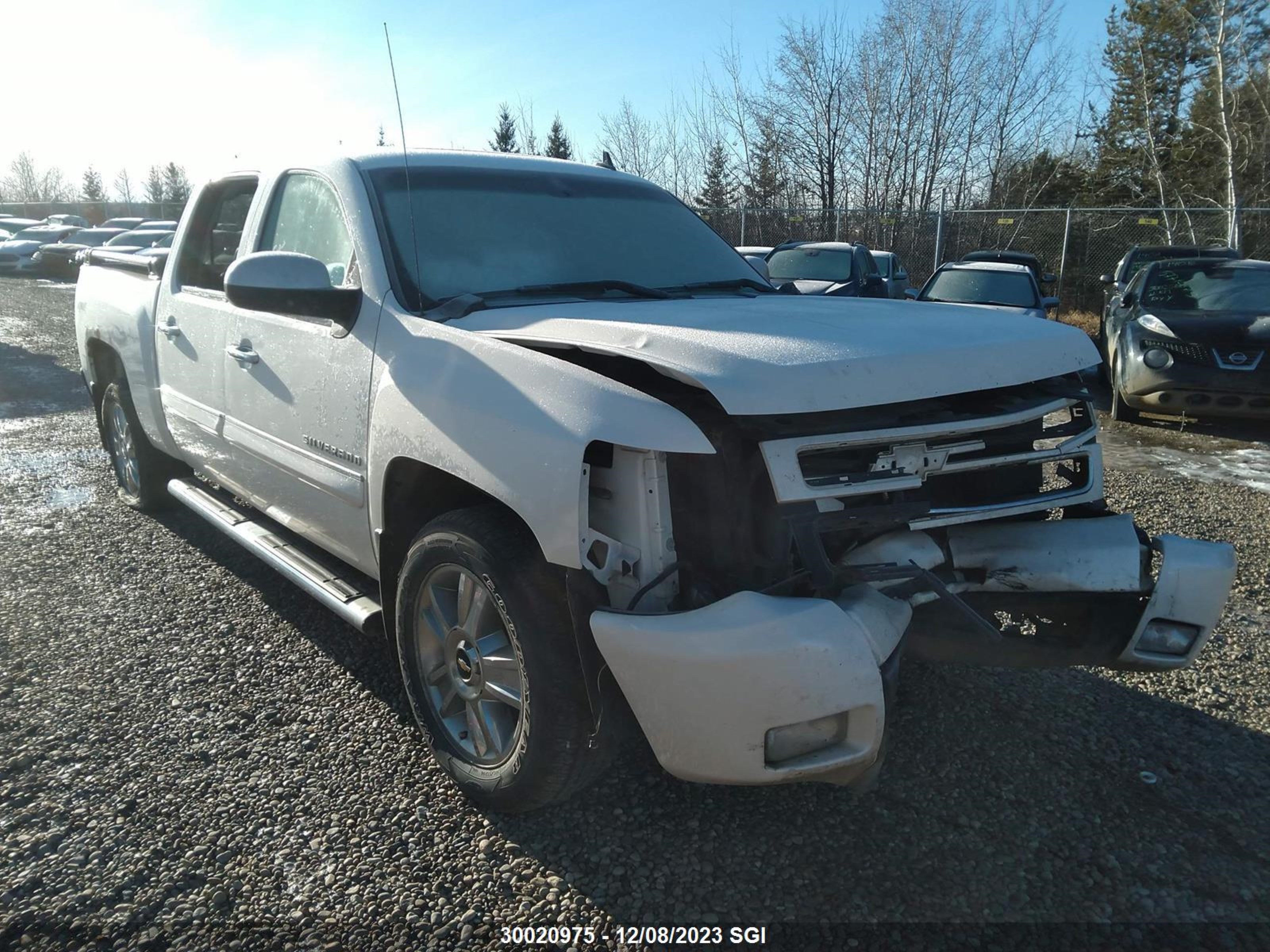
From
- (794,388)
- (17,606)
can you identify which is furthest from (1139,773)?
(17,606)

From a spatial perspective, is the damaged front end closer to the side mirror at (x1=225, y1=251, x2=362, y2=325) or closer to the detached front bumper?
the detached front bumper

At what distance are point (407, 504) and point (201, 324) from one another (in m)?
1.86

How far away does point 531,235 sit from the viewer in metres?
3.41

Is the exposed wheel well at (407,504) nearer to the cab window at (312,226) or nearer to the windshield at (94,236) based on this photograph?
the cab window at (312,226)

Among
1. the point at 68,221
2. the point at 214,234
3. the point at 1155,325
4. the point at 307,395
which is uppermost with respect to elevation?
the point at 68,221

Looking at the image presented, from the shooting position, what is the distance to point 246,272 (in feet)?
9.57

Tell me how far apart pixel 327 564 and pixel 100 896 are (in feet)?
5.66

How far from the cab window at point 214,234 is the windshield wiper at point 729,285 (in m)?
2.00

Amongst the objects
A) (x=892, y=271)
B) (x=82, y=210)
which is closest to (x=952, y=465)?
(x=892, y=271)

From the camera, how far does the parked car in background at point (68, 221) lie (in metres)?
37.6

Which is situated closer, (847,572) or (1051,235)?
(847,572)

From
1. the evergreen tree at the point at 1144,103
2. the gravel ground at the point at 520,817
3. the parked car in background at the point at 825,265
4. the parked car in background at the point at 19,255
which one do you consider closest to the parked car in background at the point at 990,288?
the parked car in background at the point at 825,265

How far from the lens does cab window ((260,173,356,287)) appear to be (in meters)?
3.36

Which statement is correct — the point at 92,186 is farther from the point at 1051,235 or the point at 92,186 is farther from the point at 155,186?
the point at 1051,235
